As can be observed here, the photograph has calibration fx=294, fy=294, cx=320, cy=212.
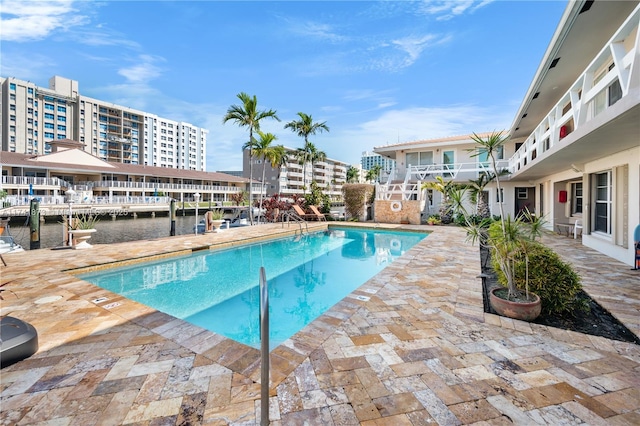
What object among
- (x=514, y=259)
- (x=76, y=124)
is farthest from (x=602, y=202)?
(x=76, y=124)

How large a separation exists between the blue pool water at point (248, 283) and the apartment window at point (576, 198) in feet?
23.9

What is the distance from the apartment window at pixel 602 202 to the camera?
8.01m

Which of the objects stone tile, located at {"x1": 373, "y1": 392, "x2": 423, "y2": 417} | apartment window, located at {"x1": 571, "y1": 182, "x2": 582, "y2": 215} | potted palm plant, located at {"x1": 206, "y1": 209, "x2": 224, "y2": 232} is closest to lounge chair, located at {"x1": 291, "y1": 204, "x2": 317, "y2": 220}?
potted palm plant, located at {"x1": 206, "y1": 209, "x2": 224, "y2": 232}

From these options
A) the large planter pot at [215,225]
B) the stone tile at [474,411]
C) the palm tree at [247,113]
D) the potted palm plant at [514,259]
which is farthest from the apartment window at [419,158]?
the stone tile at [474,411]

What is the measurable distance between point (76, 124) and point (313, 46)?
6700cm

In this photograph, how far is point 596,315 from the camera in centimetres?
403

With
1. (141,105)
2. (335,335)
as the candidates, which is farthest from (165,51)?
(141,105)

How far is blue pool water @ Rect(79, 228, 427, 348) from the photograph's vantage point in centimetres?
503

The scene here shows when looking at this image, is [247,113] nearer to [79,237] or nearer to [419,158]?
[79,237]

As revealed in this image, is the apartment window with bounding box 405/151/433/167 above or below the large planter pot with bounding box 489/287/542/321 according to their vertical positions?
above

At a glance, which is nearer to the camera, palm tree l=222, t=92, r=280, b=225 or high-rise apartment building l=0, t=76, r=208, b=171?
palm tree l=222, t=92, r=280, b=225

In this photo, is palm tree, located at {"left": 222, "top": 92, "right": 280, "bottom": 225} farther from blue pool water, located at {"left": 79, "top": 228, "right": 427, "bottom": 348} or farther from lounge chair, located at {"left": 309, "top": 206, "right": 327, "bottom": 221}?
blue pool water, located at {"left": 79, "top": 228, "right": 427, "bottom": 348}

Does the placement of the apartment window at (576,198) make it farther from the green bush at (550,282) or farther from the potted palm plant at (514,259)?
the potted palm plant at (514,259)

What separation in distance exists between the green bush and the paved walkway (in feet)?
1.84
